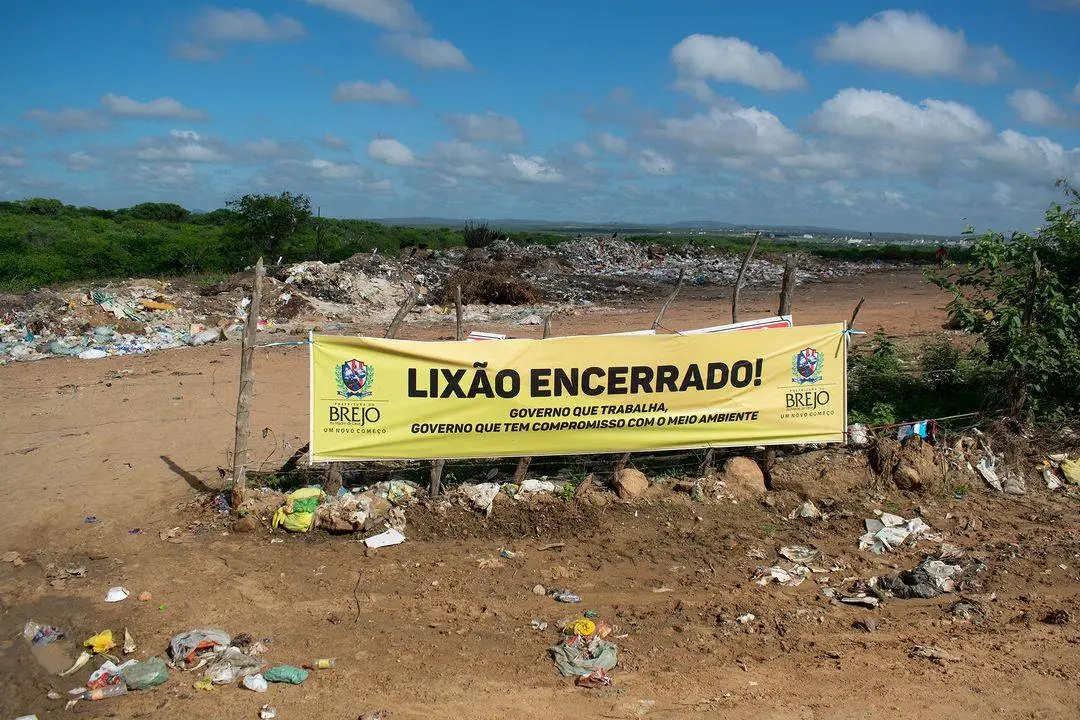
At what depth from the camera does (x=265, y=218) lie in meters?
29.0

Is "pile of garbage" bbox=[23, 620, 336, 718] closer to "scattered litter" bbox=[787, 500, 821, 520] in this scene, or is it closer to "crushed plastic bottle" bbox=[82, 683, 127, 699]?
"crushed plastic bottle" bbox=[82, 683, 127, 699]

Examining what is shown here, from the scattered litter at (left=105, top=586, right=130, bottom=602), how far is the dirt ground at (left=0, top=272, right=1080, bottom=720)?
0.10m

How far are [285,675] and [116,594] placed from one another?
171 centimetres

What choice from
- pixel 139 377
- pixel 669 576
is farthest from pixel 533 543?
pixel 139 377

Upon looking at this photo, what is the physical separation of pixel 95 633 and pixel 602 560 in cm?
346

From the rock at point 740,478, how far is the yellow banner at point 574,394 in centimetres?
22

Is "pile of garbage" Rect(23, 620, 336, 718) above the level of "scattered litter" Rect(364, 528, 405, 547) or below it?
below

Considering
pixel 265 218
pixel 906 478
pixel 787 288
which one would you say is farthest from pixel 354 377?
pixel 265 218

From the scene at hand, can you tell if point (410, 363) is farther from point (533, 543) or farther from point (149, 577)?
point (149, 577)

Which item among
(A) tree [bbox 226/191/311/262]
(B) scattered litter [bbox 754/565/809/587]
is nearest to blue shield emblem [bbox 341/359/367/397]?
A: (B) scattered litter [bbox 754/565/809/587]

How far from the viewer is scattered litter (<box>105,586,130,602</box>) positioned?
520 cm

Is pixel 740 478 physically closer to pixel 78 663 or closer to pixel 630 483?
pixel 630 483

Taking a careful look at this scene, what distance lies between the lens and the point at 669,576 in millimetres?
5652

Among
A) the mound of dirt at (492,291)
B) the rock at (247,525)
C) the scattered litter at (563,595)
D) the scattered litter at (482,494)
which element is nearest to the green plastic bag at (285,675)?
the scattered litter at (563,595)
